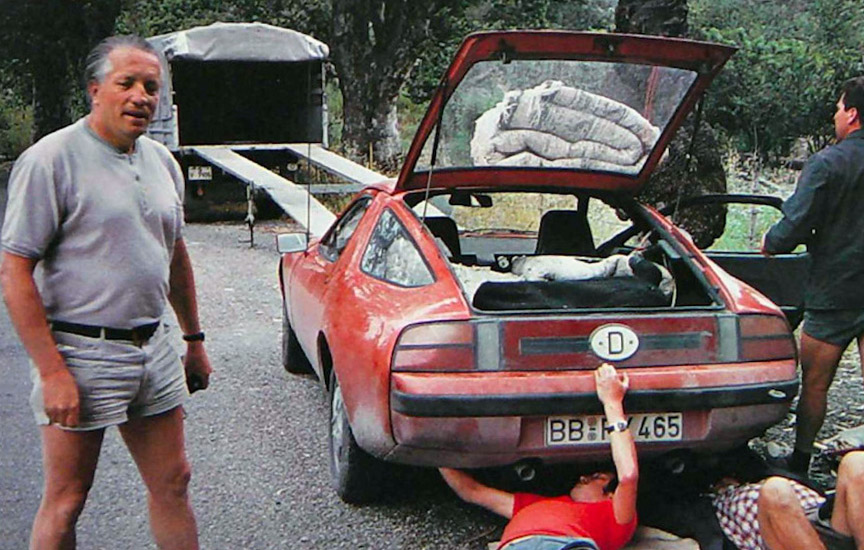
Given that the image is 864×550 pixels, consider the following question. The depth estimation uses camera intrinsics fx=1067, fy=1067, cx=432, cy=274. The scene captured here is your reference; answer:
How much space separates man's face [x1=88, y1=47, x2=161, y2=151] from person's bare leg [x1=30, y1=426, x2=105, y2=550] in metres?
0.89

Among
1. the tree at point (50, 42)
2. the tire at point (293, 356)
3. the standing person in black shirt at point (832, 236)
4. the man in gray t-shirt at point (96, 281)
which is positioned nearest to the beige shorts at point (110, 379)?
the man in gray t-shirt at point (96, 281)

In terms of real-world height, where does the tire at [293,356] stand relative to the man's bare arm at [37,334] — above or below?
below

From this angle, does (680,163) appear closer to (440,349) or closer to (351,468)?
(351,468)

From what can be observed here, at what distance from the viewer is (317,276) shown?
229 inches

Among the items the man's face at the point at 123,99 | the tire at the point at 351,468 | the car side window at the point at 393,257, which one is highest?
the man's face at the point at 123,99

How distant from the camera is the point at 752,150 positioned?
2264cm

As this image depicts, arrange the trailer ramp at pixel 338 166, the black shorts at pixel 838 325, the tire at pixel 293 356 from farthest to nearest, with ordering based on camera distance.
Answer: the trailer ramp at pixel 338 166 < the tire at pixel 293 356 < the black shorts at pixel 838 325

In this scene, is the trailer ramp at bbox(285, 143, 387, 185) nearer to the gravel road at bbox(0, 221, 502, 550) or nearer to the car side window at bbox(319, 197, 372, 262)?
the gravel road at bbox(0, 221, 502, 550)

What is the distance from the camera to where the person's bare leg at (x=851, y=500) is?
3449 millimetres

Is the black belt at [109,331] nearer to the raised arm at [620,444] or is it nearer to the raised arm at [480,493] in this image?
the raised arm at [480,493]

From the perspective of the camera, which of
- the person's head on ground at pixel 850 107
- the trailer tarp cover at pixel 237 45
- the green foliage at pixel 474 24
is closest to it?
the person's head on ground at pixel 850 107

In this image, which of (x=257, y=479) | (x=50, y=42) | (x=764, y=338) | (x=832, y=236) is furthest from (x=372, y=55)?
(x=764, y=338)

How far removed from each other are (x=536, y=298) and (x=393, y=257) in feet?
2.31

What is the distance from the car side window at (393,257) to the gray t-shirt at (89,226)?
151 cm
